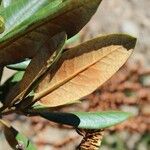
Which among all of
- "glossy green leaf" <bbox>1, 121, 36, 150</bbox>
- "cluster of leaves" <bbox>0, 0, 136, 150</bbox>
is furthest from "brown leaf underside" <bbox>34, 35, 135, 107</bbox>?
"glossy green leaf" <bbox>1, 121, 36, 150</bbox>

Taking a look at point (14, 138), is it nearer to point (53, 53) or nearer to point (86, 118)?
point (86, 118)

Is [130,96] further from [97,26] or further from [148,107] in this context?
[97,26]

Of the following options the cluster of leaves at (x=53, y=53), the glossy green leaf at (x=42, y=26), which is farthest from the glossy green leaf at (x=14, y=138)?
the glossy green leaf at (x=42, y=26)

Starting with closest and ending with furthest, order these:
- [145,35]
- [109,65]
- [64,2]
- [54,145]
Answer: [64,2] → [109,65] → [54,145] → [145,35]

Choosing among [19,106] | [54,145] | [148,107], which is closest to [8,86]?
[19,106]

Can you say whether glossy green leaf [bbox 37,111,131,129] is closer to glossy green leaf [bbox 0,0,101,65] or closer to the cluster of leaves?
the cluster of leaves
